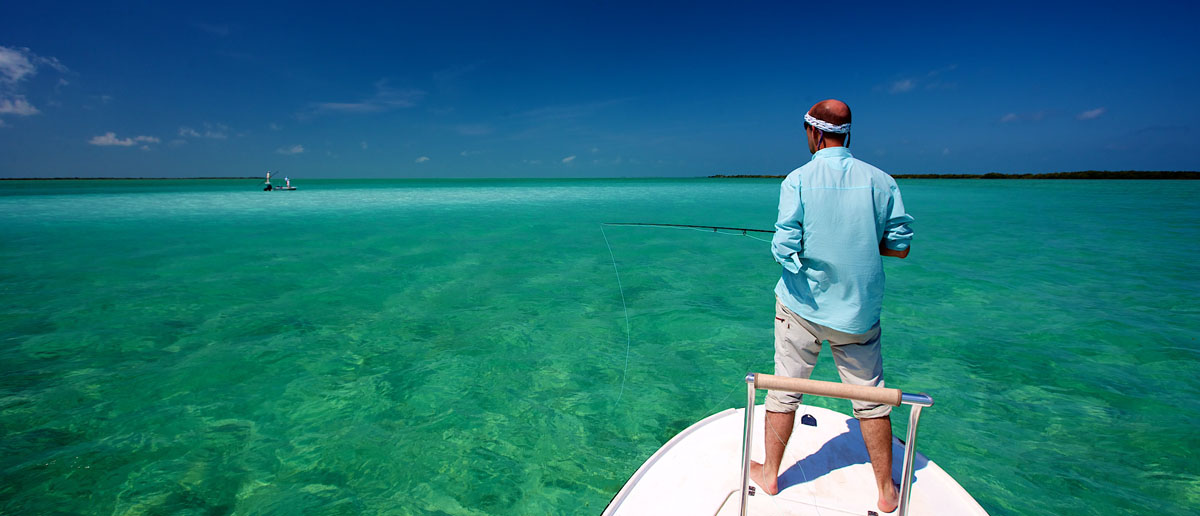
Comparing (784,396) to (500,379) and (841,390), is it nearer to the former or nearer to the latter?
(841,390)

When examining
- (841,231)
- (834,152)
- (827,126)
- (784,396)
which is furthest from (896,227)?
(784,396)

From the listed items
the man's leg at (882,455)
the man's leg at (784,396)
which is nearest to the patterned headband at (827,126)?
the man's leg at (784,396)

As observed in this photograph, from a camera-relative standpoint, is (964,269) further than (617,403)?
Yes


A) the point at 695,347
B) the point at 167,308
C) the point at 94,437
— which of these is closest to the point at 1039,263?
the point at 695,347

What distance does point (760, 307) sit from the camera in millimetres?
8383

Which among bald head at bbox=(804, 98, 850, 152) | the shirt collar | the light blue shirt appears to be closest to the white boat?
the light blue shirt

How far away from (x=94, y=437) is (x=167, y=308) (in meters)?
4.87

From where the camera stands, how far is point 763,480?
8.60 feet

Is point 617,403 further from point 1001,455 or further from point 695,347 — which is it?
point 1001,455

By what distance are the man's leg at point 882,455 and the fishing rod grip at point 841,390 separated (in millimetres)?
774

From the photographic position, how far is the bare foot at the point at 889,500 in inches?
94.9

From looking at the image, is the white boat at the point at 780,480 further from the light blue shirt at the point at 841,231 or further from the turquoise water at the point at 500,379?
the turquoise water at the point at 500,379

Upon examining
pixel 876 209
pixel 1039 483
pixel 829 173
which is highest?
pixel 829 173

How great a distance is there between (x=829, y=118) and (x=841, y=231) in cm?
59
